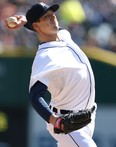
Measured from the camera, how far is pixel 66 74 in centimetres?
581

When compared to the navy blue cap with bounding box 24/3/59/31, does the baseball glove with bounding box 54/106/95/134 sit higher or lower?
lower

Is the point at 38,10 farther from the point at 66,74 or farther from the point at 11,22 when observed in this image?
the point at 66,74

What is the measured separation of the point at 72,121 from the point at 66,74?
0.56 meters

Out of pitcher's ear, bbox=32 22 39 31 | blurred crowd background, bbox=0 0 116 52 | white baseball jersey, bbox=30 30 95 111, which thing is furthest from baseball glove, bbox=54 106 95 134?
blurred crowd background, bbox=0 0 116 52

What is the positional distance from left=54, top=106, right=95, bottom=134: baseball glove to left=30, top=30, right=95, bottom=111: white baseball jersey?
1.13 ft

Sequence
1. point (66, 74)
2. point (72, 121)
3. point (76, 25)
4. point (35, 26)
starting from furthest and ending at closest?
point (76, 25), point (35, 26), point (66, 74), point (72, 121)

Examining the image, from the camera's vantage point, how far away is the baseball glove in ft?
17.4

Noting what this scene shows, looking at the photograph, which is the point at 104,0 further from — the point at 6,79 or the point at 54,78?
the point at 54,78

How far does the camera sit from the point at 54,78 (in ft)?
19.0

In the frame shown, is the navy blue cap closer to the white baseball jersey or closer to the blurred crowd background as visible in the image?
the white baseball jersey

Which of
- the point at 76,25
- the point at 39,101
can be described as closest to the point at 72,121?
the point at 39,101

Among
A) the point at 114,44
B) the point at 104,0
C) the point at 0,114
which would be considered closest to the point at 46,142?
the point at 0,114

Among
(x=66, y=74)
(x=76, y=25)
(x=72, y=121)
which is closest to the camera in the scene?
(x=72, y=121)

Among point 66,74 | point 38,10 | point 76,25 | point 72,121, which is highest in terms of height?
point 38,10
